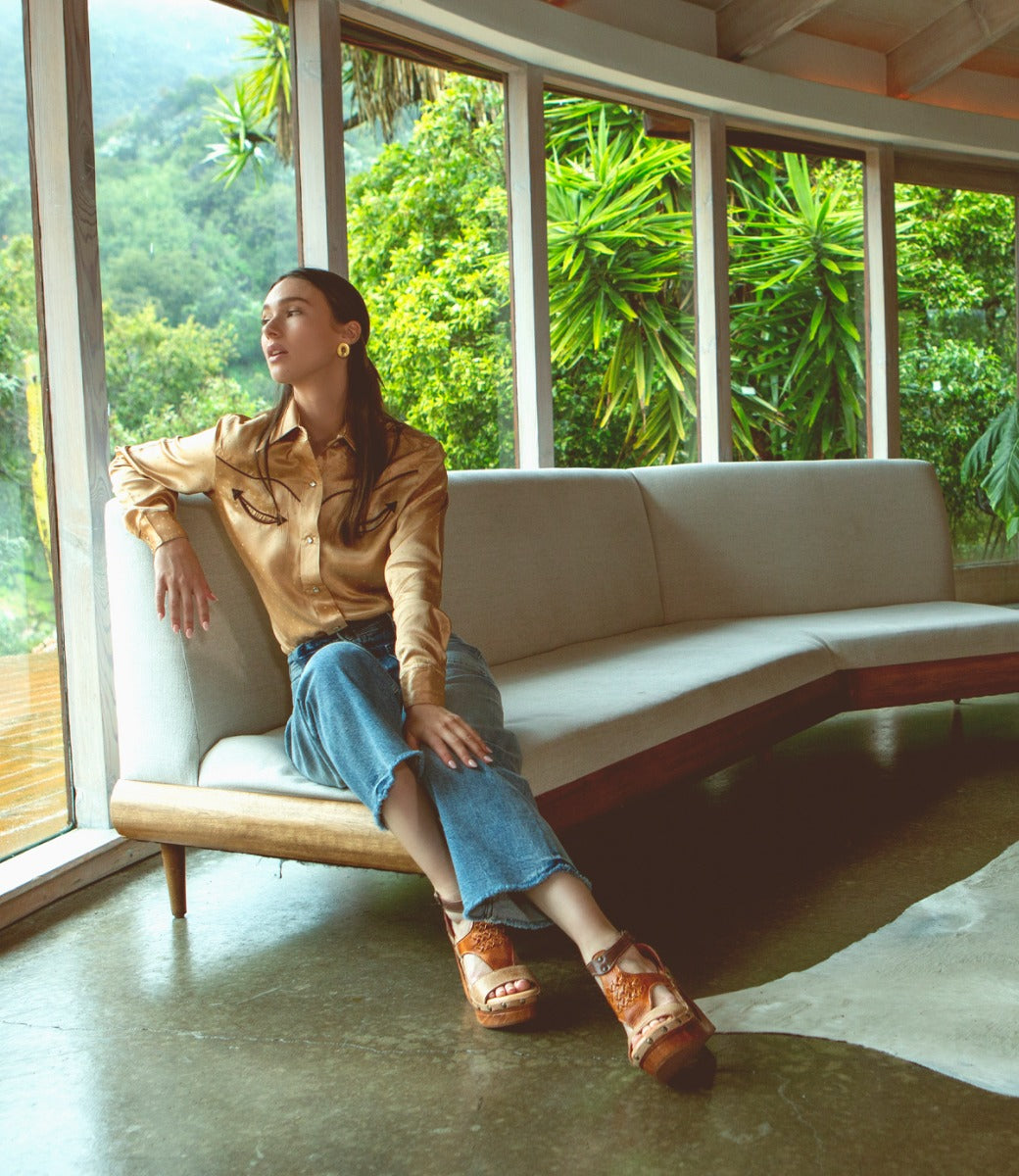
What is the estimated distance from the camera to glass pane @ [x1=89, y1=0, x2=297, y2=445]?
9.59 feet

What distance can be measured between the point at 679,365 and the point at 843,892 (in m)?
3.02

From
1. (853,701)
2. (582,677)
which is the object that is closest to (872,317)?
(853,701)

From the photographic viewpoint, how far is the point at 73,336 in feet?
8.93

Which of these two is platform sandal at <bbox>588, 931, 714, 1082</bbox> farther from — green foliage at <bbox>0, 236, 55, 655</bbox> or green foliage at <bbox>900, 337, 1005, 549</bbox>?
green foliage at <bbox>900, 337, 1005, 549</bbox>

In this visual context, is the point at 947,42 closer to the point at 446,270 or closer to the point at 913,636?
the point at 446,270

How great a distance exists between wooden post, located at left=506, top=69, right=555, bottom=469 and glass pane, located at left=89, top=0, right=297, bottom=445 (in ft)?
3.45

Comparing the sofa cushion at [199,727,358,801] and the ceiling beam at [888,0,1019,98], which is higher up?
the ceiling beam at [888,0,1019,98]

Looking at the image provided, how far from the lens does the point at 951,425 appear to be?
618 cm

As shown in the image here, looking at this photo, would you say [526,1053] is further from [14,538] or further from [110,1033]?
[14,538]

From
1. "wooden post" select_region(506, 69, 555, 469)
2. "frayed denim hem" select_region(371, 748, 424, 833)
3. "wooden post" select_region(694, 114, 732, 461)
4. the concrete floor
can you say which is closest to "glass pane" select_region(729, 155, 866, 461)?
"wooden post" select_region(694, 114, 732, 461)

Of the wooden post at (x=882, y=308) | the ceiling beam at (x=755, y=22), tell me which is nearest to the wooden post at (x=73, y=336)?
the ceiling beam at (x=755, y=22)

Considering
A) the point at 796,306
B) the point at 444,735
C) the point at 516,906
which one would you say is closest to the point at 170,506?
the point at 444,735

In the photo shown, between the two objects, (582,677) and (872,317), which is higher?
(872,317)

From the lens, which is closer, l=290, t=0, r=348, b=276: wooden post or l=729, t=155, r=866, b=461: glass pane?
l=290, t=0, r=348, b=276: wooden post
